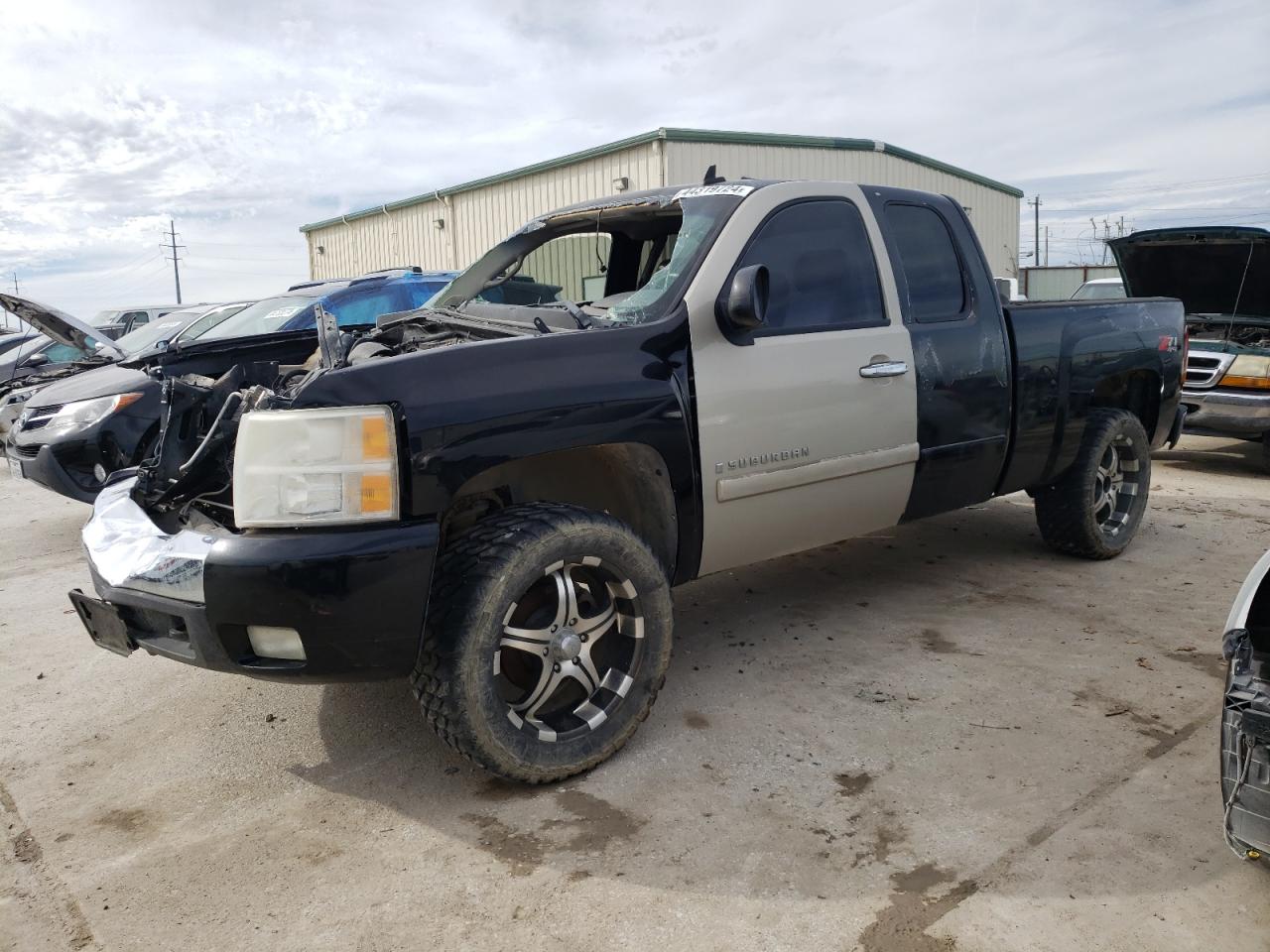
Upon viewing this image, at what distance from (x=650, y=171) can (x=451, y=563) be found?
1430cm

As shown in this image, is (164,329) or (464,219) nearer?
(164,329)

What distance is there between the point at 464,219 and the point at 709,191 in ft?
60.1

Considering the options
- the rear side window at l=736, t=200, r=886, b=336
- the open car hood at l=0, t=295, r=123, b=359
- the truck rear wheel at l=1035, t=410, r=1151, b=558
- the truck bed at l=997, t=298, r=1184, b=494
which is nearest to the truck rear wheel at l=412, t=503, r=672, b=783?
the rear side window at l=736, t=200, r=886, b=336

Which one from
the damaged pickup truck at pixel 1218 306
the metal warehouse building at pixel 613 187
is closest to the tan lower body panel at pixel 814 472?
the damaged pickup truck at pixel 1218 306

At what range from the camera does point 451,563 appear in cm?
280

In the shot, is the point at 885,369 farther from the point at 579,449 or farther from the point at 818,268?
the point at 579,449

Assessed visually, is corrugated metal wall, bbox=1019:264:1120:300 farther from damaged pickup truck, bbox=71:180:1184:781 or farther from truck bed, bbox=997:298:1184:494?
damaged pickup truck, bbox=71:180:1184:781

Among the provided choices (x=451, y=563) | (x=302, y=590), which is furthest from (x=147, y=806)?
(x=451, y=563)

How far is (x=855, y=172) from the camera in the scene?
19078mm

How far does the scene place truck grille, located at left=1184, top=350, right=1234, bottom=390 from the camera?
324 inches

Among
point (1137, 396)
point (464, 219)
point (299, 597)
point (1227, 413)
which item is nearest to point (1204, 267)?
point (1227, 413)

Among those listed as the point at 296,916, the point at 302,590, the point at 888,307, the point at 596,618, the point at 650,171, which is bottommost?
the point at 296,916

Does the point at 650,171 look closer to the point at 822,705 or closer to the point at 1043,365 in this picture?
the point at 1043,365

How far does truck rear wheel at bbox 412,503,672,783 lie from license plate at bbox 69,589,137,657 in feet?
2.98
